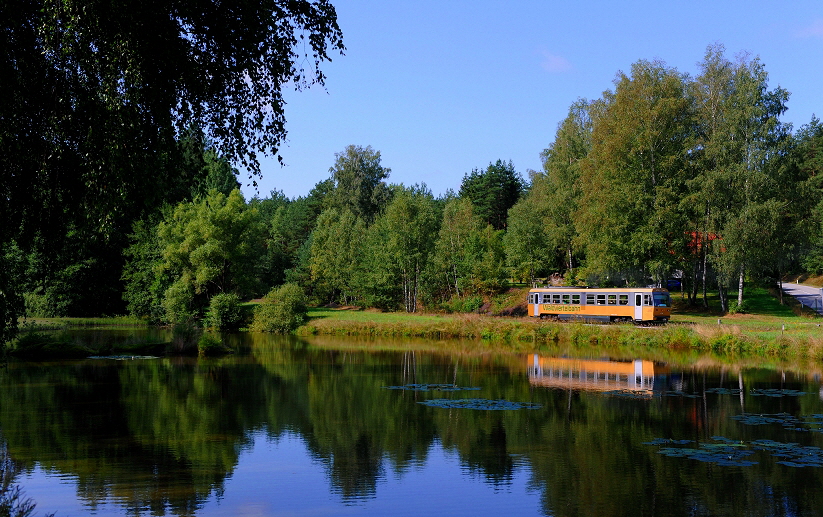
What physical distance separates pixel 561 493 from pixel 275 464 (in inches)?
238

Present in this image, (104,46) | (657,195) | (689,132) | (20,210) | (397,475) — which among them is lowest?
(397,475)

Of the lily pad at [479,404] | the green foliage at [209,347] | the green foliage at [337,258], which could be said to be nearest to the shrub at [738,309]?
the lily pad at [479,404]

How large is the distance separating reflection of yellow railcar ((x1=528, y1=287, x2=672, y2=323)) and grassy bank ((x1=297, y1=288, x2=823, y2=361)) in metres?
1.75

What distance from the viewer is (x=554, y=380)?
2650 centimetres

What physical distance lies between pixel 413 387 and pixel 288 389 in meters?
4.44

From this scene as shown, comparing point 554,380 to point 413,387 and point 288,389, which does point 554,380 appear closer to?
point 413,387

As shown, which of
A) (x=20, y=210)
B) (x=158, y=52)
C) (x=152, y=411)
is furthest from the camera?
(x=152, y=411)

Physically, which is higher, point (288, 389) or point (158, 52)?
point (158, 52)

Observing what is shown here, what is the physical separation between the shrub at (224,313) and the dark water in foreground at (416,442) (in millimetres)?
24641

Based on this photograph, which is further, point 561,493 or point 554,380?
point 554,380

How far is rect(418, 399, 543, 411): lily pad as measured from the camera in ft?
67.5

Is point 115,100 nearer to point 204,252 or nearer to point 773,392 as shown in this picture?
point 773,392

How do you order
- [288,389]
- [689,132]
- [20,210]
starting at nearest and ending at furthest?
[20,210] < [288,389] < [689,132]

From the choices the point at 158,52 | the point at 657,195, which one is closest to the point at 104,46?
the point at 158,52
